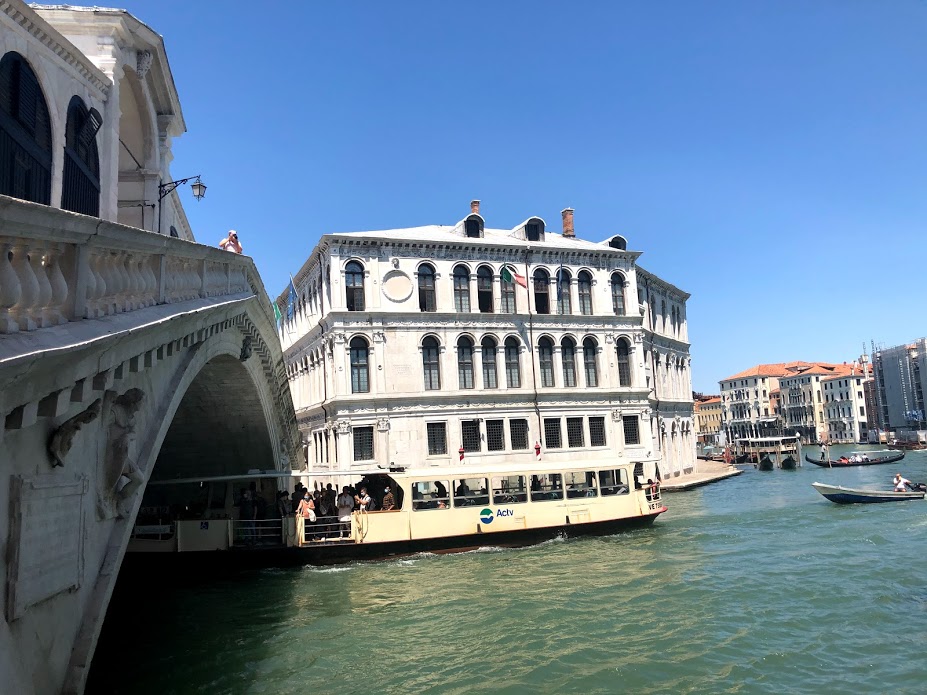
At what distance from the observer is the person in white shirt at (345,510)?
1688 centimetres

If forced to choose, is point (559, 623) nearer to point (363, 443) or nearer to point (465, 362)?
point (363, 443)

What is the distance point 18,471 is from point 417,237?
25884 mm

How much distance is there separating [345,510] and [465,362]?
13.3 meters

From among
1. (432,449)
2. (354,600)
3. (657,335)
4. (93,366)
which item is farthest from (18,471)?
(657,335)

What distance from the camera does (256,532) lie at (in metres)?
16.5

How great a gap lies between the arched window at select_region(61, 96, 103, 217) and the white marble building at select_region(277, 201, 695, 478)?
1756 cm

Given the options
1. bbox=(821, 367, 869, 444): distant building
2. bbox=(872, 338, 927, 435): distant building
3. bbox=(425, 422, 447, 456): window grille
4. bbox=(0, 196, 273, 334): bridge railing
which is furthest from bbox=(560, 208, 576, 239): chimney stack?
bbox=(821, 367, 869, 444): distant building

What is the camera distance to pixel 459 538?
17453mm

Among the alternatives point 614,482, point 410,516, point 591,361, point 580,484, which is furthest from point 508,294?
point 410,516

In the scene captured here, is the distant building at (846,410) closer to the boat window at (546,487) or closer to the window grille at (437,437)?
the window grille at (437,437)

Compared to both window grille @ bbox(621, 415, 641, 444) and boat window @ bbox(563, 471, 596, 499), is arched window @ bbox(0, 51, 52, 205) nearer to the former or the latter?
boat window @ bbox(563, 471, 596, 499)

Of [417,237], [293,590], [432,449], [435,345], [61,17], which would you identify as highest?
[417,237]

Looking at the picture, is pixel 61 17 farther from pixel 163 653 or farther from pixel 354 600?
pixel 354 600

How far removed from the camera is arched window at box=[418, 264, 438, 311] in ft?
96.2
